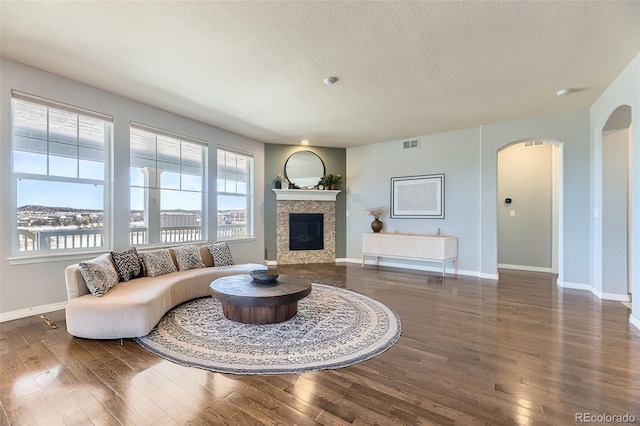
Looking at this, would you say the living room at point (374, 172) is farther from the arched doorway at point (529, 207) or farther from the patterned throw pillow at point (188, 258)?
the arched doorway at point (529, 207)

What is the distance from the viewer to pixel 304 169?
6.64m

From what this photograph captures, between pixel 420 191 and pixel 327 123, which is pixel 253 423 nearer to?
pixel 327 123

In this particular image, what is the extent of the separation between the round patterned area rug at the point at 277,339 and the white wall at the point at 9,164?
1521mm

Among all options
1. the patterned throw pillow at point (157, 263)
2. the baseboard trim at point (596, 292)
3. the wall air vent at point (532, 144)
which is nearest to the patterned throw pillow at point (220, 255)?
the patterned throw pillow at point (157, 263)

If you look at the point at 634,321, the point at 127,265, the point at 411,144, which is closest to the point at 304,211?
the point at 411,144

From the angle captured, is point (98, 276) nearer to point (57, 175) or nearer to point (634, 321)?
point (57, 175)

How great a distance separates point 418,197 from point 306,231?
2641 millimetres

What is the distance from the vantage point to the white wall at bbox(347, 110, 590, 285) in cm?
441

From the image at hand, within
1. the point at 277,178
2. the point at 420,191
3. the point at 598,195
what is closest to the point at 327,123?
the point at 277,178

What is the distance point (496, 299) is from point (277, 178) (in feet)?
15.5

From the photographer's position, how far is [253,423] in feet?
5.13

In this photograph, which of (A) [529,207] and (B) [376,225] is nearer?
(A) [529,207]

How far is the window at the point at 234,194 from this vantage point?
18.2 ft

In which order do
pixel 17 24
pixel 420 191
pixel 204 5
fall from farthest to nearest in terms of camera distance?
1. pixel 420 191
2. pixel 17 24
3. pixel 204 5
